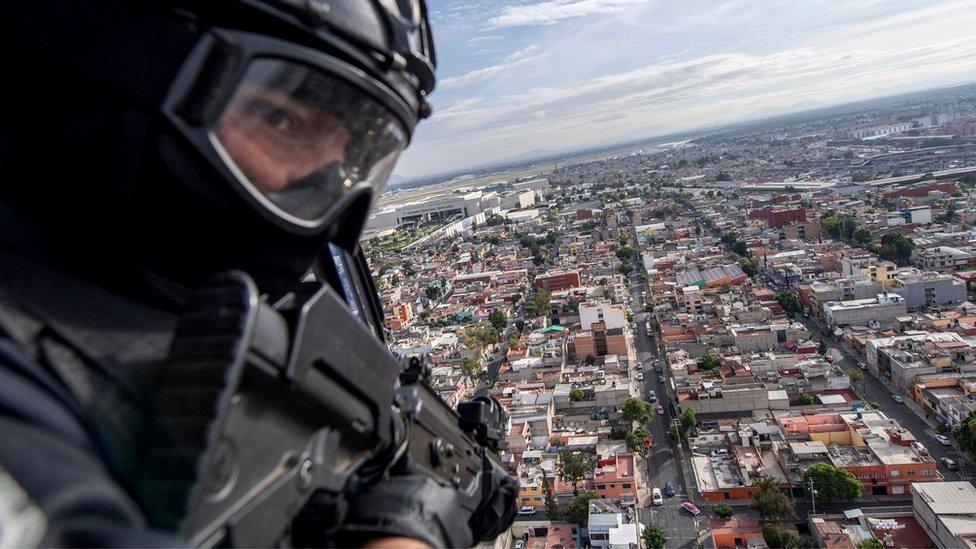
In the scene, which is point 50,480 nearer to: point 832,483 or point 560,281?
point 832,483

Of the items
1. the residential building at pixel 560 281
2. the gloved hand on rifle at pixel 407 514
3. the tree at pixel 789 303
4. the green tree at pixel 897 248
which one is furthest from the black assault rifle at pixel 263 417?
the green tree at pixel 897 248

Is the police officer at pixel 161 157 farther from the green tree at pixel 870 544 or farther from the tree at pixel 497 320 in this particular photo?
the tree at pixel 497 320

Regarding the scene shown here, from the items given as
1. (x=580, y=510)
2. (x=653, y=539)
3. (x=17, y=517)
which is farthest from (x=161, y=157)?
(x=580, y=510)

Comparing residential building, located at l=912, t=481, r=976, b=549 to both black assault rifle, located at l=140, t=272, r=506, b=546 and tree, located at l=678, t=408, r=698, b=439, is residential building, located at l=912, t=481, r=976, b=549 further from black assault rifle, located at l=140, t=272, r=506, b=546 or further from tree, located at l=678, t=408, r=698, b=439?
black assault rifle, located at l=140, t=272, r=506, b=546

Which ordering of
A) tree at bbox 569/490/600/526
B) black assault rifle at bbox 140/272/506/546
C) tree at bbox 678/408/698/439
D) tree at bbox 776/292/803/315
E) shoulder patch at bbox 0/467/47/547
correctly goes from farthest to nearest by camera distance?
1. tree at bbox 776/292/803/315
2. tree at bbox 678/408/698/439
3. tree at bbox 569/490/600/526
4. black assault rifle at bbox 140/272/506/546
5. shoulder patch at bbox 0/467/47/547

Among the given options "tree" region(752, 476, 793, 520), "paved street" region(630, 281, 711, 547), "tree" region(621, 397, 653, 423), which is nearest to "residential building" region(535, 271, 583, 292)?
"paved street" region(630, 281, 711, 547)
